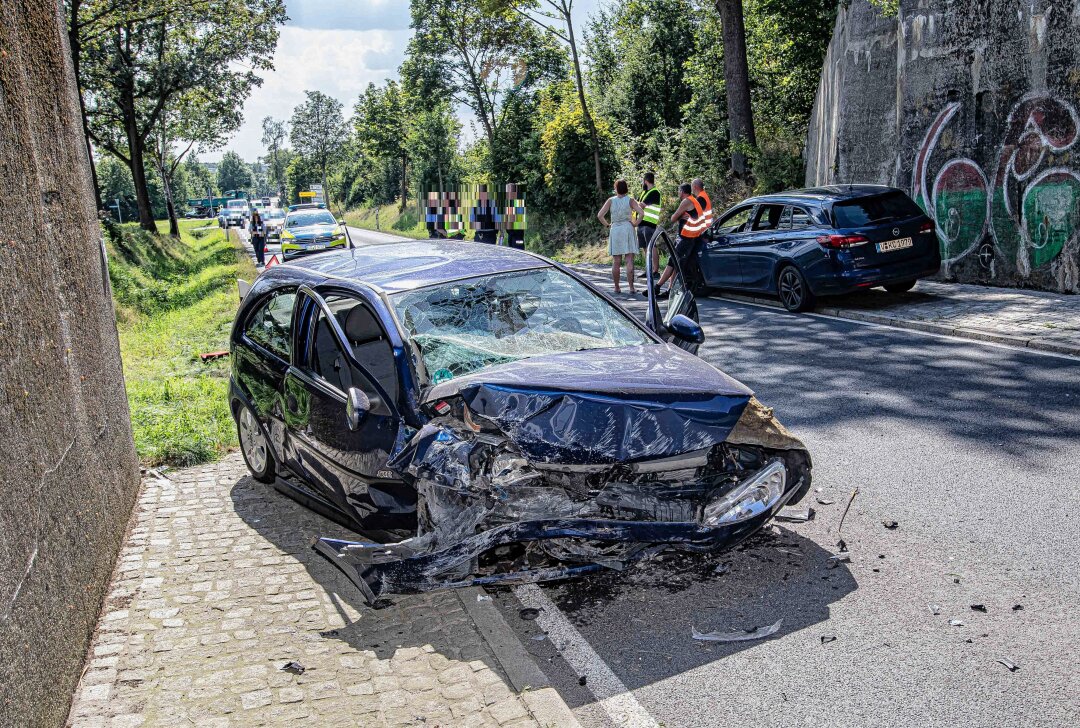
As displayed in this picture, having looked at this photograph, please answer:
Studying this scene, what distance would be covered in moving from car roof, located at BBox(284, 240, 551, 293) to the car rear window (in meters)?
7.61

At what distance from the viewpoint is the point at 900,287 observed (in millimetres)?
13641

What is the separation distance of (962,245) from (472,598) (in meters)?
12.3

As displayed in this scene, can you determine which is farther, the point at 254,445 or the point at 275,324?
the point at 254,445

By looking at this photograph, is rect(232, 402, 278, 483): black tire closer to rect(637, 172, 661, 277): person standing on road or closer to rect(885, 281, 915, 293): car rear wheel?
rect(885, 281, 915, 293): car rear wheel

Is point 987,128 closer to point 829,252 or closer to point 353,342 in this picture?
point 829,252

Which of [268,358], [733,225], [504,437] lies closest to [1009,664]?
Result: [504,437]

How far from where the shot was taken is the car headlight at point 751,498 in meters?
4.60

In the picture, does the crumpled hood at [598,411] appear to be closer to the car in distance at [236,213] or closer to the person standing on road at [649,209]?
the person standing on road at [649,209]

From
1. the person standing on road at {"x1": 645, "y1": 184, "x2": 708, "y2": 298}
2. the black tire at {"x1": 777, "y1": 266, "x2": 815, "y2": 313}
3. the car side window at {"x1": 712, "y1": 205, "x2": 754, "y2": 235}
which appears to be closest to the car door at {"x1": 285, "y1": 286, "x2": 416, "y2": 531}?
the black tire at {"x1": 777, "y1": 266, "x2": 815, "y2": 313}

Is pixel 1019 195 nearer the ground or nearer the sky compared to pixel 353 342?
nearer the sky

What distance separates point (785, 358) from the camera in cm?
1012

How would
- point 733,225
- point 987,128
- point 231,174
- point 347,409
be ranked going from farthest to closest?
point 231,174 < point 733,225 < point 987,128 < point 347,409

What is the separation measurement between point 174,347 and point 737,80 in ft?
48.8

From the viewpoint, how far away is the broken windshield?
5227 mm
